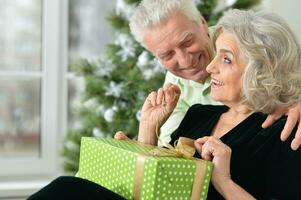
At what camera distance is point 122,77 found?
2.93 m

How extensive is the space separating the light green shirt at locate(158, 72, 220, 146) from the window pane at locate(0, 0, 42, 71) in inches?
54.4

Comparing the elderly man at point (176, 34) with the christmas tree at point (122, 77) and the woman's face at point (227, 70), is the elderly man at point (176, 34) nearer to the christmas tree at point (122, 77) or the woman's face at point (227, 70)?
the woman's face at point (227, 70)

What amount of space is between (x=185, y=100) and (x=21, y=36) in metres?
1.53

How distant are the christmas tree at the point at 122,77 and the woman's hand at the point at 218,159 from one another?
4.50 feet

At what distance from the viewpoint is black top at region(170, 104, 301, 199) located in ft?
4.85

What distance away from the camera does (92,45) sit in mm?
3531

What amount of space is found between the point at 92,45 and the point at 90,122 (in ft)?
2.25

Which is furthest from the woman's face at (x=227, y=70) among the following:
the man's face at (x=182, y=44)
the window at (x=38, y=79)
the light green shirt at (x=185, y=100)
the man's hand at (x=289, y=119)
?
the window at (x=38, y=79)

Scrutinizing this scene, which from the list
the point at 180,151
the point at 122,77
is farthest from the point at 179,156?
the point at 122,77

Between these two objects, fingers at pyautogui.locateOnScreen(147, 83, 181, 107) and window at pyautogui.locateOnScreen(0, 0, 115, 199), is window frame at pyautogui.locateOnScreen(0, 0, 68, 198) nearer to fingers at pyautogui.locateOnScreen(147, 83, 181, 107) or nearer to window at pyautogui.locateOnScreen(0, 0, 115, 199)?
window at pyautogui.locateOnScreen(0, 0, 115, 199)

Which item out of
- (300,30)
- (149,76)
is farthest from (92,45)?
(300,30)

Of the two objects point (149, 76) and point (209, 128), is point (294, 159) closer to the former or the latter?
point (209, 128)

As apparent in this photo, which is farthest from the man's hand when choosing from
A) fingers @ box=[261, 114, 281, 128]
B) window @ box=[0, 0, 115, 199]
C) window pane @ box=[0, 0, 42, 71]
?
window pane @ box=[0, 0, 42, 71]

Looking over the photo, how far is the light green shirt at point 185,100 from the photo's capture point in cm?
217
